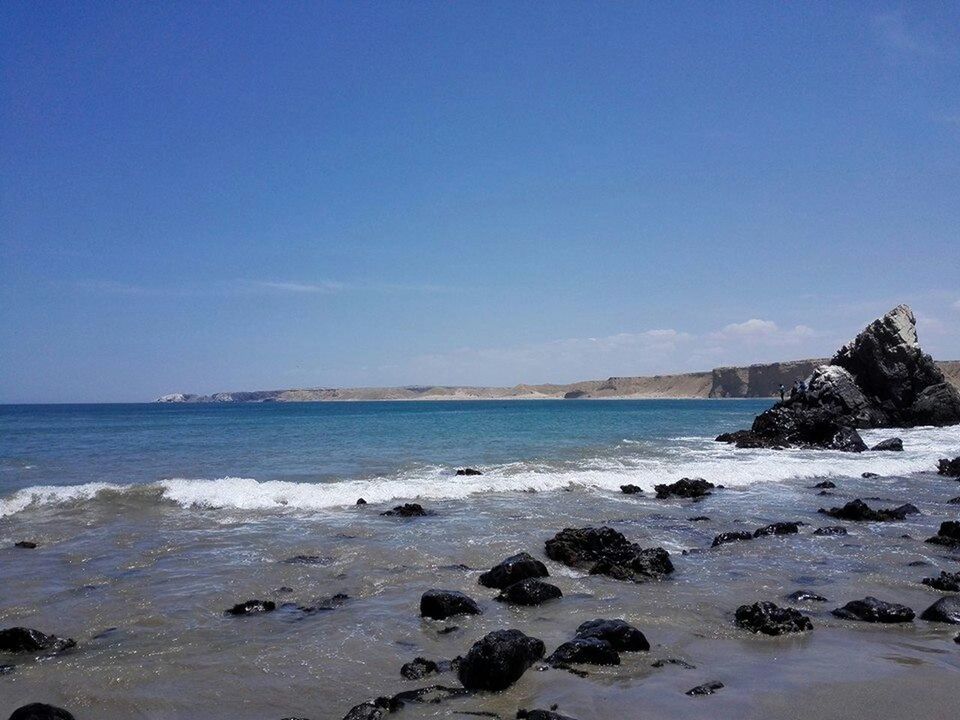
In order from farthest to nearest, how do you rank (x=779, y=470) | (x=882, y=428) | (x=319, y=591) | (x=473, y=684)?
(x=882, y=428)
(x=779, y=470)
(x=319, y=591)
(x=473, y=684)

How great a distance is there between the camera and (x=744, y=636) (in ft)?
25.0

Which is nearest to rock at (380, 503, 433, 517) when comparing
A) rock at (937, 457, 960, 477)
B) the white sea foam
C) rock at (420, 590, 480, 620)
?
the white sea foam

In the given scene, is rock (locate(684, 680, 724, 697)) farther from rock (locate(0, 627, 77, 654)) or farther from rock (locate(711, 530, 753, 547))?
rock (locate(0, 627, 77, 654))

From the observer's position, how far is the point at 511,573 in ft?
32.6

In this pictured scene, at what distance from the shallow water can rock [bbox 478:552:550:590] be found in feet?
1.01

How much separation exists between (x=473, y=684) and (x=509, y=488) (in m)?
14.6

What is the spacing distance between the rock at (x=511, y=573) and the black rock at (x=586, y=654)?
2.91 meters

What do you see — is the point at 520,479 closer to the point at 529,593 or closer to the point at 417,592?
the point at 417,592

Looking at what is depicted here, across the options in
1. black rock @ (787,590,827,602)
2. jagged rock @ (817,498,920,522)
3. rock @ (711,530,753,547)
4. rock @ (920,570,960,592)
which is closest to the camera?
black rock @ (787,590,827,602)

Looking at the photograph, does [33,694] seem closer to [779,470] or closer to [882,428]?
[779,470]

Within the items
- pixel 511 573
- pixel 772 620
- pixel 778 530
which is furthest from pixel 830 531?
pixel 511 573

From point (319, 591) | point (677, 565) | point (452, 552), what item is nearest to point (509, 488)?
point (452, 552)

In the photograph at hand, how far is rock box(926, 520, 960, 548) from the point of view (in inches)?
489

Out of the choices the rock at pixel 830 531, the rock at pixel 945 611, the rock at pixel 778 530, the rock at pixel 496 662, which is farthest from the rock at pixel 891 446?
the rock at pixel 496 662
